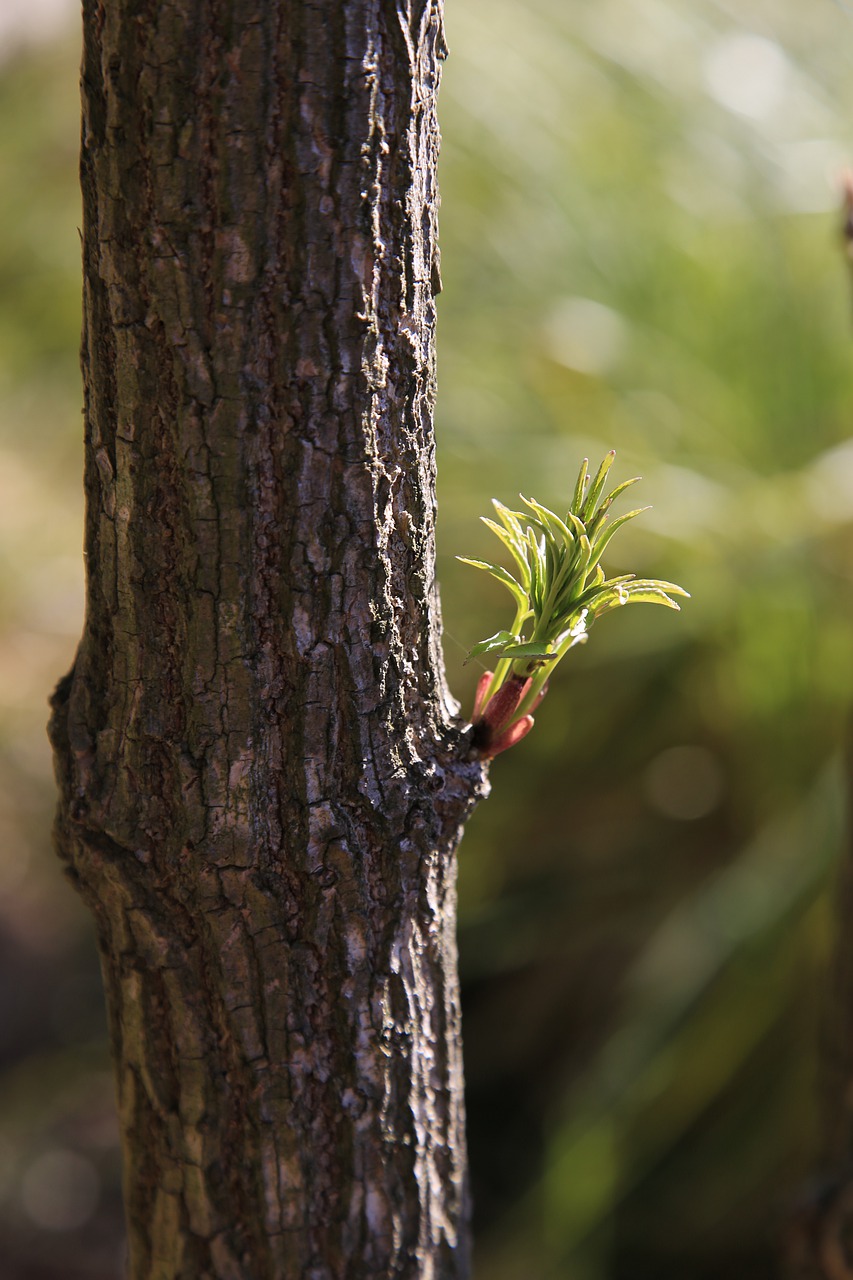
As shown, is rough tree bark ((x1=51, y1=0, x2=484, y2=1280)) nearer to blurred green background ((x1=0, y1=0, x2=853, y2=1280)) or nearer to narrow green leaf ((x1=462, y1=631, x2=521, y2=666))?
narrow green leaf ((x1=462, y1=631, x2=521, y2=666))

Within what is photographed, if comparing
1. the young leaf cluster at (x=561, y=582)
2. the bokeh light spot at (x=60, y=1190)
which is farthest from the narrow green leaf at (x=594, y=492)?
the bokeh light spot at (x=60, y=1190)

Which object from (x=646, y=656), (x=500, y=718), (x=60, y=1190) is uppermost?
(x=646, y=656)

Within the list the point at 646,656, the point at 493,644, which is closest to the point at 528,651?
the point at 493,644

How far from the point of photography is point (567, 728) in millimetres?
1400

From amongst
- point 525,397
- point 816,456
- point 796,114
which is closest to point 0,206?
point 525,397

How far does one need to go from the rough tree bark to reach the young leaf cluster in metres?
0.04

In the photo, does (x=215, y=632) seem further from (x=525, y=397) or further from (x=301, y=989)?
(x=525, y=397)

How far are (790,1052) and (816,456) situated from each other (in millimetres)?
713

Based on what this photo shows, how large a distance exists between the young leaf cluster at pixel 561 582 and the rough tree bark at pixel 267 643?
1.5 inches

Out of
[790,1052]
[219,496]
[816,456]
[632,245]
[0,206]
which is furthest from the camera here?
[0,206]

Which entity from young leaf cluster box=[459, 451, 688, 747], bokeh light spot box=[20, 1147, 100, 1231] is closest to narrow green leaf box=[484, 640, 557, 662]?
young leaf cluster box=[459, 451, 688, 747]

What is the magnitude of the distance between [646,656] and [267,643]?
1.04m

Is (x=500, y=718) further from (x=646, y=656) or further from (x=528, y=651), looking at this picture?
(x=646, y=656)

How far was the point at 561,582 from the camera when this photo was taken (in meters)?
0.41
